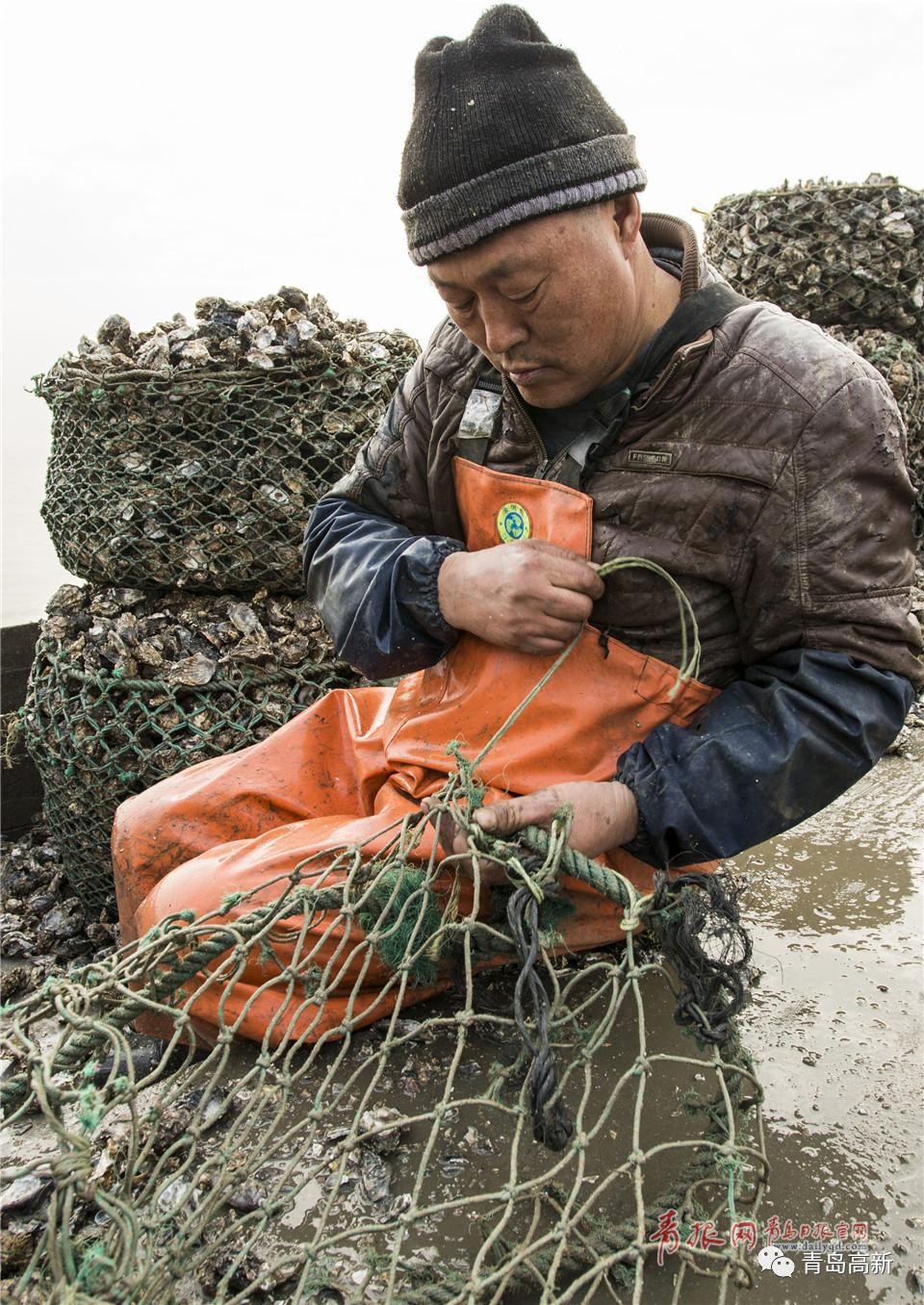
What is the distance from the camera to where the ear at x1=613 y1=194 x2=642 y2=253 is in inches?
81.2

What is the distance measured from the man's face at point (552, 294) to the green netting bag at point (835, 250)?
4363 mm

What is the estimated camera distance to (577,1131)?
150 cm

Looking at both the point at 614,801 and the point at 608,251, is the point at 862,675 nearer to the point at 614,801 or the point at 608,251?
the point at 614,801

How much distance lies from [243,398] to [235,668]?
956mm

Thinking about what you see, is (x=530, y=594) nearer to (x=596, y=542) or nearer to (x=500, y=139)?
(x=596, y=542)

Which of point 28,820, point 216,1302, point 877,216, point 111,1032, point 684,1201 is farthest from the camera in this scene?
point 877,216

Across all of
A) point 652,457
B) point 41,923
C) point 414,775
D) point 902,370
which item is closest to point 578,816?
point 414,775

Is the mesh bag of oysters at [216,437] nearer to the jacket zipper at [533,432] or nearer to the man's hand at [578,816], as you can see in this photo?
the jacket zipper at [533,432]

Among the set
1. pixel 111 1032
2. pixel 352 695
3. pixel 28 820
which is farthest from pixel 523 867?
pixel 28 820

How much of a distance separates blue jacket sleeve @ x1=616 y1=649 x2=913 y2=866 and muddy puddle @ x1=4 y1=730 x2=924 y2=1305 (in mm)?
396

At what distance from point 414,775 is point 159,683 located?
5.30 feet

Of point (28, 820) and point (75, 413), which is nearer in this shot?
point (75, 413)

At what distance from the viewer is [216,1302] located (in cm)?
143

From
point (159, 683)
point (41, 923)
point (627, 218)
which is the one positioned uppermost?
point (627, 218)
